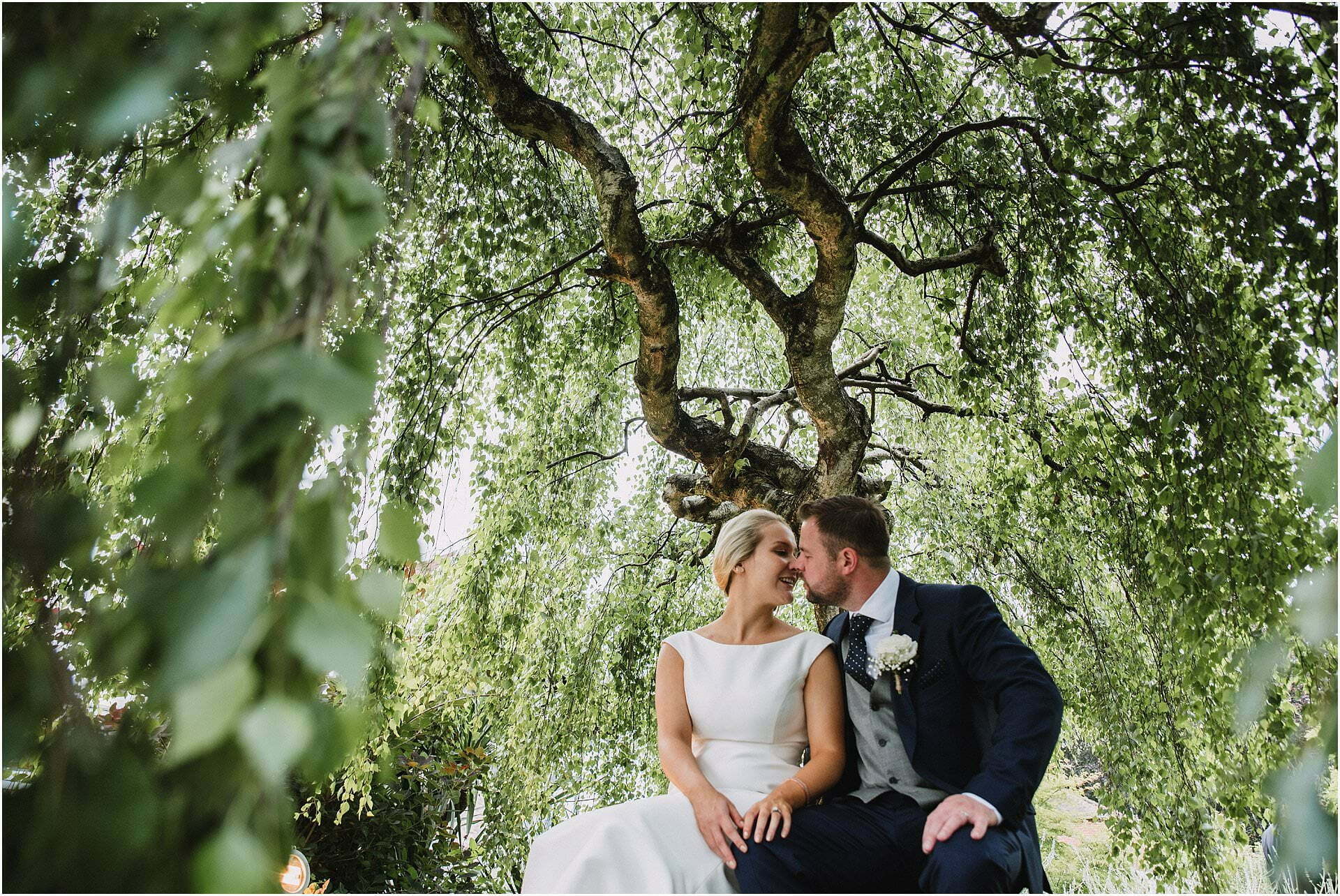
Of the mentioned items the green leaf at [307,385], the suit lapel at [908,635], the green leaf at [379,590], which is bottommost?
the suit lapel at [908,635]

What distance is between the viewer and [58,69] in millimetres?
673

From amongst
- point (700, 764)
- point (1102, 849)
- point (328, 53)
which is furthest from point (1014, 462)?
point (1102, 849)

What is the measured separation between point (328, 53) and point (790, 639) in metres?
2.03

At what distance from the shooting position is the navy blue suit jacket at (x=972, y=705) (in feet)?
5.83

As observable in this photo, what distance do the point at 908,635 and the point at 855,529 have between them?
0.34 metres

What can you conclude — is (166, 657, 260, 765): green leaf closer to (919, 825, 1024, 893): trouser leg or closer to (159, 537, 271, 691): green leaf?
(159, 537, 271, 691): green leaf

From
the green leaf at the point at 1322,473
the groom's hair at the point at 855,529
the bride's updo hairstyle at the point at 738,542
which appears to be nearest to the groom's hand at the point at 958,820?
the groom's hair at the point at 855,529

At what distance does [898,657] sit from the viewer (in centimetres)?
206

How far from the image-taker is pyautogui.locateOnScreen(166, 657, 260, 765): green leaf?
1.44ft

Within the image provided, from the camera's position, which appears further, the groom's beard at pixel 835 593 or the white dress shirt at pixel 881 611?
the groom's beard at pixel 835 593

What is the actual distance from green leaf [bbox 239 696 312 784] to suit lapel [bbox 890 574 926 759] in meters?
1.82

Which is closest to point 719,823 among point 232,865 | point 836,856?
point 836,856

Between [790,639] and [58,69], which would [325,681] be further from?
[58,69]

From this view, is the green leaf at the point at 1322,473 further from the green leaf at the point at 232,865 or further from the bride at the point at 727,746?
the bride at the point at 727,746
